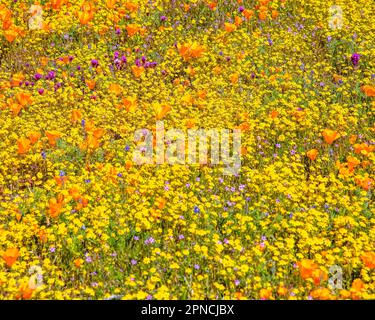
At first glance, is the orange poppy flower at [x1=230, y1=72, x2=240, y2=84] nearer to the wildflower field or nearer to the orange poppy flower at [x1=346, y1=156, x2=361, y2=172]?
the wildflower field

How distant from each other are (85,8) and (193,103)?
3021 millimetres

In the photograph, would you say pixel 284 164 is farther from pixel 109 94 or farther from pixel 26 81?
pixel 26 81

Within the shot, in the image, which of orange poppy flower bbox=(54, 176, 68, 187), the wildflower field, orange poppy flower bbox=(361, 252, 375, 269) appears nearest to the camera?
orange poppy flower bbox=(361, 252, 375, 269)

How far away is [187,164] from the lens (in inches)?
245

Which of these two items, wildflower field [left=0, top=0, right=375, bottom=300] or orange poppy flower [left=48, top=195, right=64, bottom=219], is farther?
orange poppy flower [left=48, top=195, right=64, bottom=219]

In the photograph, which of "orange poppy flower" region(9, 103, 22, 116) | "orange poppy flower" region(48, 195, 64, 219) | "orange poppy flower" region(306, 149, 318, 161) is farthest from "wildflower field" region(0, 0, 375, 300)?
"orange poppy flower" region(306, 149, 318, 161)

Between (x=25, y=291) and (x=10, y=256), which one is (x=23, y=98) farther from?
(x=25, y=291)

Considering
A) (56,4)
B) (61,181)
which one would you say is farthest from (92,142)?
(56,4)

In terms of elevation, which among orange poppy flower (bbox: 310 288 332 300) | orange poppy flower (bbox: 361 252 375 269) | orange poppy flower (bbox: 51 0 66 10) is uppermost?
orange poppy flower (bbox: 51 0 66 10)

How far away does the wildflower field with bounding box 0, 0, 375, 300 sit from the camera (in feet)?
15.4

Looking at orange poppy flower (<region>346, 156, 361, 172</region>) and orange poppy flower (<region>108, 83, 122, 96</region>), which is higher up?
orange poppy flower (<region>108, 83, 122, 96</region>)

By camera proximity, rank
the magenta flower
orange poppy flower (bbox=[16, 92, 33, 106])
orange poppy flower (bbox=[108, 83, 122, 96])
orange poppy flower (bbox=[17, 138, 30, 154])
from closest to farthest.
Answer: orange poppy flower (bbox=[17, 138, 30, 154]) < orange poppy flower (bbox=[16, 92, 33, 106]) < orange poppy flower (bbox=[108, 83, 122, 96]) < the magenta flower
